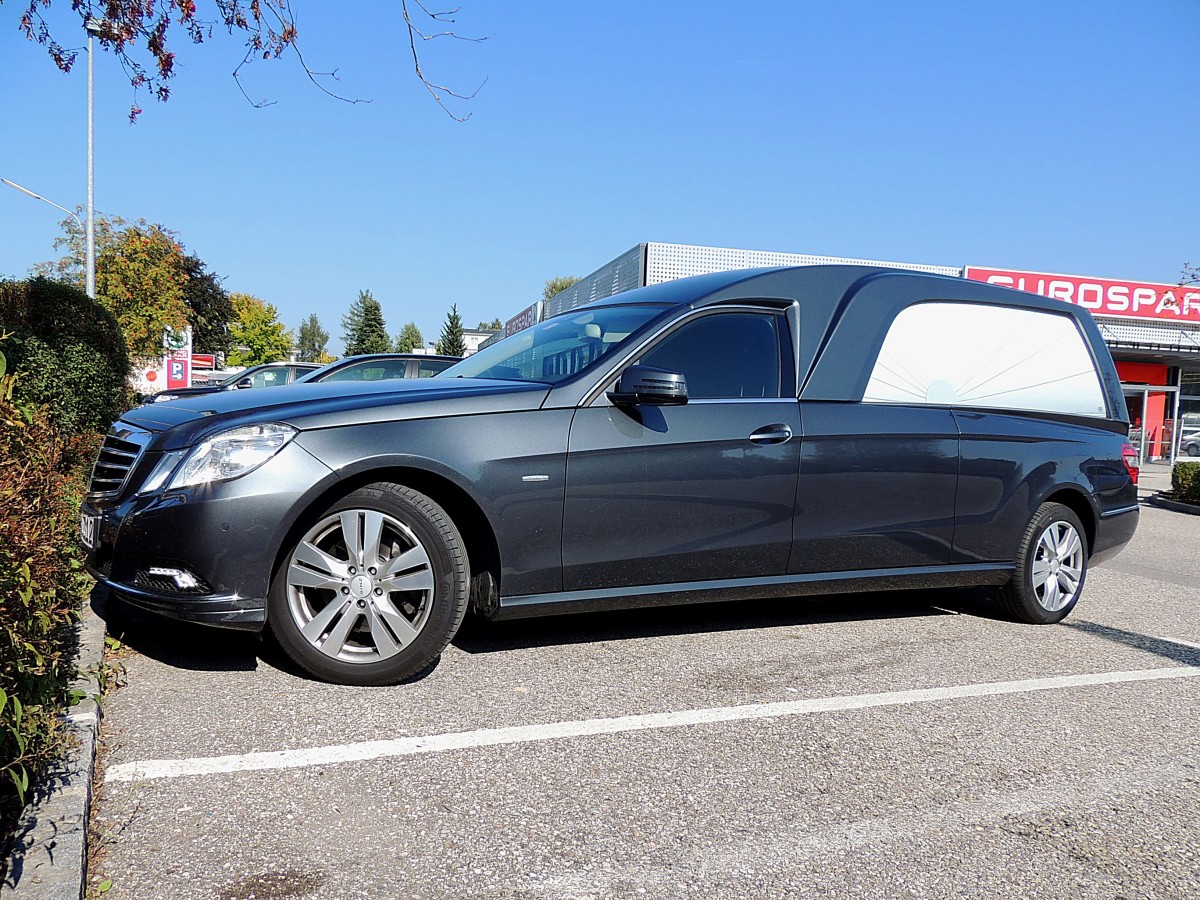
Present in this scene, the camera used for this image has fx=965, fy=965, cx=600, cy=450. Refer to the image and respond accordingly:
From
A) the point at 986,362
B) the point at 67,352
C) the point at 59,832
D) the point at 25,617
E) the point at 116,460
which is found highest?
the point at 986,362

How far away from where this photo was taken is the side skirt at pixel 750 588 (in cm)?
406

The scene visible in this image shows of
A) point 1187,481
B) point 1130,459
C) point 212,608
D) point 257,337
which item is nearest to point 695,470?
point 212,608

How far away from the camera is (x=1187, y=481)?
14.6 m

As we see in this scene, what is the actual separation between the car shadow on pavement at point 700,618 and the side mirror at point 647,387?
127 cm

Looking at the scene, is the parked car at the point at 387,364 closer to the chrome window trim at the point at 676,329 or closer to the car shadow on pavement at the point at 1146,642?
the chrome window trim at the point at 676,329

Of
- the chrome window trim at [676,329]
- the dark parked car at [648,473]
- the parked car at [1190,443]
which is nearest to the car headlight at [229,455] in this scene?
the dark parked car at [648,473]

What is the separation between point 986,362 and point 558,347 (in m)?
2.42

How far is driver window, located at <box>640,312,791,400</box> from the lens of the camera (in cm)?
448

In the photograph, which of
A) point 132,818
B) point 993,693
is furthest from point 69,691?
point 993,693

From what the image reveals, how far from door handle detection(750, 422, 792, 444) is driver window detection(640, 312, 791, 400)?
19cm

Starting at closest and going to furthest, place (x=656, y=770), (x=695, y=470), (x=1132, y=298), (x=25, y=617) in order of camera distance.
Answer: (x=25, y=617), (x=656, y=770), (x=695, y=470), (x=1132, y=298)

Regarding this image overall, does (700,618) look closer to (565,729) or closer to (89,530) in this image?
(565,729)

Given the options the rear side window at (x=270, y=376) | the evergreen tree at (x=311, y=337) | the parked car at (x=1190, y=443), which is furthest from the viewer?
the evergreen tree at (x=311, y=337)

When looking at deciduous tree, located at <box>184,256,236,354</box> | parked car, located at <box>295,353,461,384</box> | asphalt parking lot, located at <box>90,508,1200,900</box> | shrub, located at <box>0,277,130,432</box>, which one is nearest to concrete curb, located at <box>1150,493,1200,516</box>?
asphalt parking lot, located at <box>90,508,1200,900</box>
